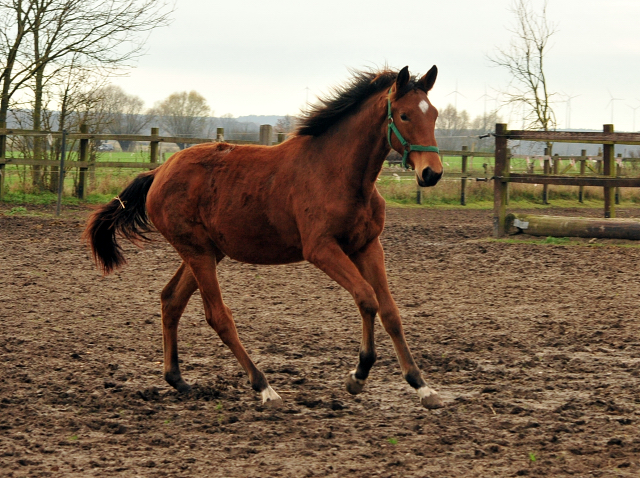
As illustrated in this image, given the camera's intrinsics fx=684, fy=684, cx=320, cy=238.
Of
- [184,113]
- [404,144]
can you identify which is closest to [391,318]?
[404,144]

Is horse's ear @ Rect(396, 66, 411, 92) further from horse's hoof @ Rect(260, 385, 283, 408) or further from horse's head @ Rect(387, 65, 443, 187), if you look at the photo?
horse's hoof @ Rect(260, 385, 283, 408)

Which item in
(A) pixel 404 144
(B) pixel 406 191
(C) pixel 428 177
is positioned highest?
(A) pixel 404 144

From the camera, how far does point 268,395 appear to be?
4133mm

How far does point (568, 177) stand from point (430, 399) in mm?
9062

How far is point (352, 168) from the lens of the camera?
4344mm

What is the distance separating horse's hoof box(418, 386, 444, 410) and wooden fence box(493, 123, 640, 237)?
848 cm

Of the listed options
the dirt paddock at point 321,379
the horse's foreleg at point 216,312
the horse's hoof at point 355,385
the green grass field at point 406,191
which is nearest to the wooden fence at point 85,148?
the green grass field at point 406,191

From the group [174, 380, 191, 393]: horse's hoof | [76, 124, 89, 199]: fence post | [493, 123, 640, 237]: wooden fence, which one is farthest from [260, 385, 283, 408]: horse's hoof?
[76, 124, 89, 199]: fence post

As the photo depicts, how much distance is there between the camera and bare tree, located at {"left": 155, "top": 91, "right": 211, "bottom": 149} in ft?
159

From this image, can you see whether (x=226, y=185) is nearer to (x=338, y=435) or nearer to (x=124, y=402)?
(x=124, y=402)

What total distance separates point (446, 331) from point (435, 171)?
2355 millimetres

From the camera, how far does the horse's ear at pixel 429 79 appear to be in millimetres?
4242

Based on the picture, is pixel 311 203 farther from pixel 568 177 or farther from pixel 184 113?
pixel 184 113

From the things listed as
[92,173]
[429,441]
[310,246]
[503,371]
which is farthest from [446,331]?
[92,173]
